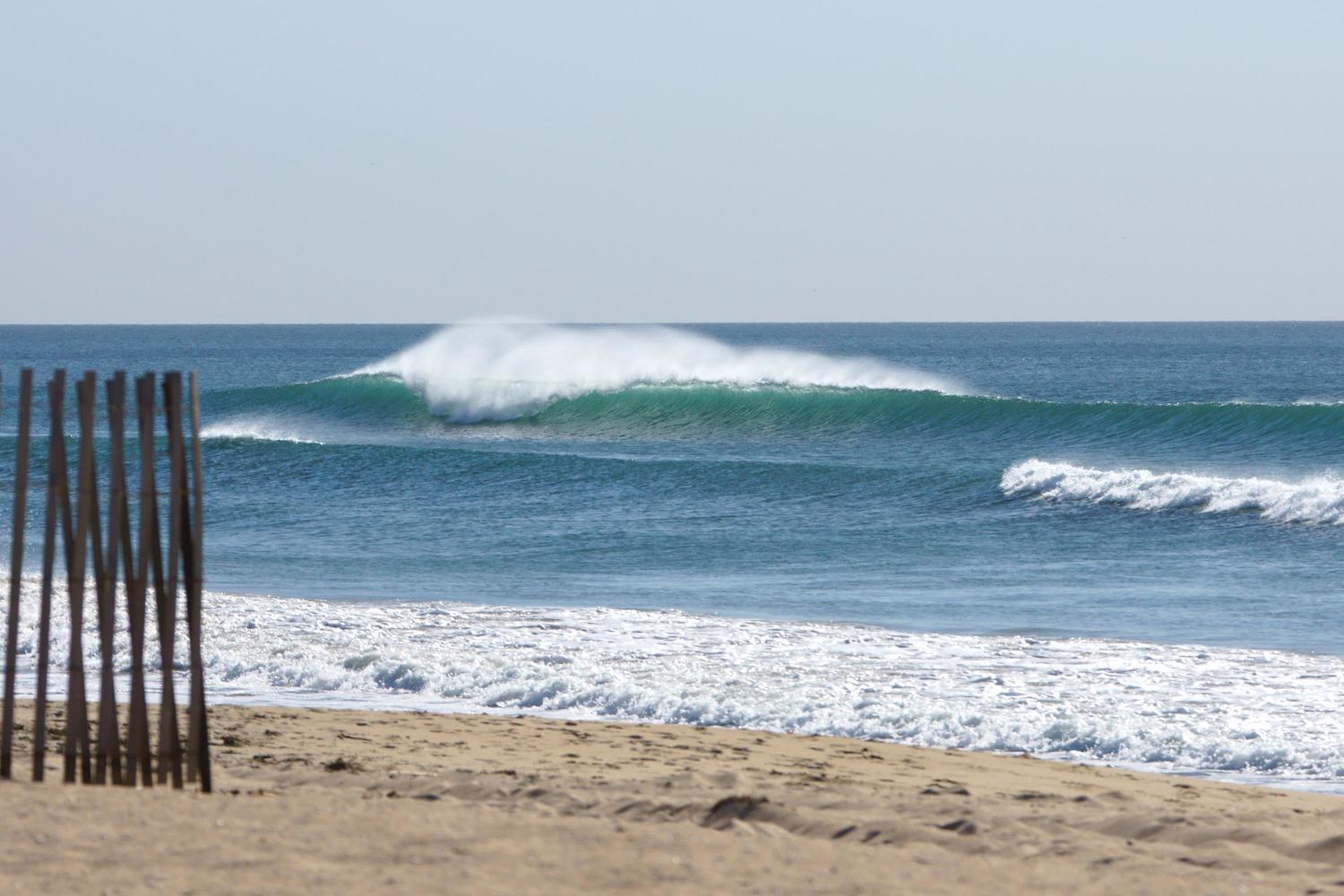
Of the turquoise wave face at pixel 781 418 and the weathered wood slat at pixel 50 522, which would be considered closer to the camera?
the weathered wood slat at pixel 50 522

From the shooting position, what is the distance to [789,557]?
49.6 ft

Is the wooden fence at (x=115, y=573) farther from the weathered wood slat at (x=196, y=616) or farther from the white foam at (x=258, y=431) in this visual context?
the white foam at (x=258, y=431)

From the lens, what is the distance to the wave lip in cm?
1712

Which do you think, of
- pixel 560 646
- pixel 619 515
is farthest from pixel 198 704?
pixel 619 515

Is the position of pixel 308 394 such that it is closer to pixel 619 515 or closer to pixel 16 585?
pixel 619 515

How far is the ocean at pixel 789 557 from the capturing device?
8445 millimetres

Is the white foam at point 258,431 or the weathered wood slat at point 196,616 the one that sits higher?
the weathered wood slat at point 196,616

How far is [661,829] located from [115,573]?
208cm

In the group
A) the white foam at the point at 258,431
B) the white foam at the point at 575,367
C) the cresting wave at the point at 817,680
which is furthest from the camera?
the white foam at the point at 575,367

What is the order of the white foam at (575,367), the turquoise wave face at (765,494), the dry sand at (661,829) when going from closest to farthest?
1. the dry sand at (661,829)
2. the turquoise wave face at (765,494)
3. the white foam at (575,367)

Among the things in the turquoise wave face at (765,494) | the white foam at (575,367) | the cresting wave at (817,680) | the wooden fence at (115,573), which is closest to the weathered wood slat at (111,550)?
the wooden fence at (115,573)

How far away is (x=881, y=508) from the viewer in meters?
19.2

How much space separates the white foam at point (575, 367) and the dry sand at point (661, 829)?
26.2 meters

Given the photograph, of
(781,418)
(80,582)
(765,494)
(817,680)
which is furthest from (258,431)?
(80,582)
